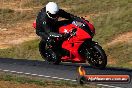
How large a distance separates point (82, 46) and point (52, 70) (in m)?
1.93

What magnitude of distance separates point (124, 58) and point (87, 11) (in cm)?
2023

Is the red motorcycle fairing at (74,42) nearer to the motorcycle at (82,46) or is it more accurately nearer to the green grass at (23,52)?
the motorcycle at (82,46)

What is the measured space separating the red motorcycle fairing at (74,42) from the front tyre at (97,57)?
0.41 metres

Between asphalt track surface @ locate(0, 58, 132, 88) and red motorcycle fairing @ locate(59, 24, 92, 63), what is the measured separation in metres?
Answer: 0.57

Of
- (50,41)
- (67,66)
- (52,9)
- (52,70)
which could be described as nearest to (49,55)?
(52,70)

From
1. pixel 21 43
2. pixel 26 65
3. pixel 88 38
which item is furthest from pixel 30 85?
pixel 21 43

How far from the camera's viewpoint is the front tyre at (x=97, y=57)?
50.1 feet

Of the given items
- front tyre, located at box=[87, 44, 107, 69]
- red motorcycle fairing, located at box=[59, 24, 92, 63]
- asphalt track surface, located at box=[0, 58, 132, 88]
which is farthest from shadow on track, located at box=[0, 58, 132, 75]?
red motorcycle fairing, located at box=[59, 24, 92, 63]

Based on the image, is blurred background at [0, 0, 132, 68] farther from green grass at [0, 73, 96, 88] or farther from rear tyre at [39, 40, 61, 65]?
green grass at [0, 73, 96, 88]

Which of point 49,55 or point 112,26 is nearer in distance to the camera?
point 49,55

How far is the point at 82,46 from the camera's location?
1582 cm

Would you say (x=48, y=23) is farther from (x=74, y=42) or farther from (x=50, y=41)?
(x=74, y=42)

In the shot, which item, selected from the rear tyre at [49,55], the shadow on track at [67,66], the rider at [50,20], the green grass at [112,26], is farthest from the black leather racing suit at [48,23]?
the green grass at [112,26]

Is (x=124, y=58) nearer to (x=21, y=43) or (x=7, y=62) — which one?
(x=7, y=62)
